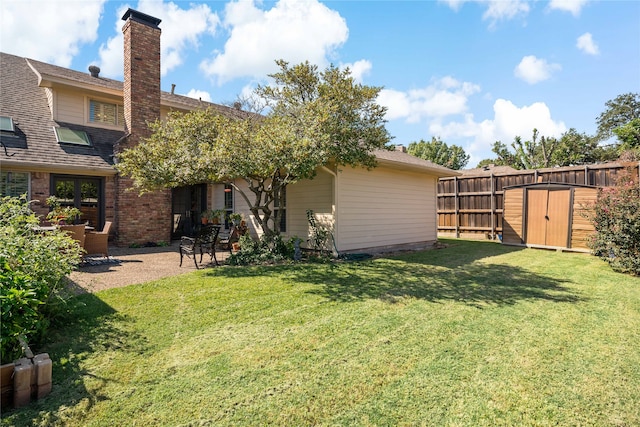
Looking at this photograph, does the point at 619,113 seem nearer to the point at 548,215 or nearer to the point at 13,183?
the point at 548,215

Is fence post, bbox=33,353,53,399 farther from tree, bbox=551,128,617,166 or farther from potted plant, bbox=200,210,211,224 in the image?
tree, bbox=551,128,617,166

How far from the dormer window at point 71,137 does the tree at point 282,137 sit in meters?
4.84

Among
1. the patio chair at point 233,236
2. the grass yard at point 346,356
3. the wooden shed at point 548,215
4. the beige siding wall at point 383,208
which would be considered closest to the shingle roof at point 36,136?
the patio chair at point 233,236

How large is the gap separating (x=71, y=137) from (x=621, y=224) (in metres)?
15.7

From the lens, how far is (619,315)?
13.7 feet

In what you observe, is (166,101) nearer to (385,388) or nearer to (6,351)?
(6,351)

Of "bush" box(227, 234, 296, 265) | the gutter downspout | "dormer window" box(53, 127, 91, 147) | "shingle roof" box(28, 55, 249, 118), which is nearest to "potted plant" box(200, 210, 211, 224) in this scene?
"shingle roof" box(28, 55, 249, 118)

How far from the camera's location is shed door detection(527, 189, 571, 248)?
9.96 meters

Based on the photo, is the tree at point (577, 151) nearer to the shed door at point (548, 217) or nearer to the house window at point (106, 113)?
the shed door at point (548, 217)

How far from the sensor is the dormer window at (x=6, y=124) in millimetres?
9509

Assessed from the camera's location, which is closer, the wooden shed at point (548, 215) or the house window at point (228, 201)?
the wooden shed at point (548, 215)

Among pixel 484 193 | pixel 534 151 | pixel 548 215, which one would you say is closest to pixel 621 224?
pixel 548 215

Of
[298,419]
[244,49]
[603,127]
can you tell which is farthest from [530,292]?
[603,127]

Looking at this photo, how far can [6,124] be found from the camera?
9.67 meters
